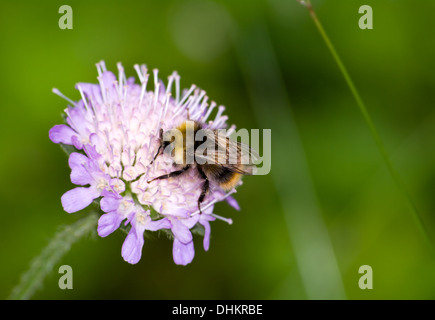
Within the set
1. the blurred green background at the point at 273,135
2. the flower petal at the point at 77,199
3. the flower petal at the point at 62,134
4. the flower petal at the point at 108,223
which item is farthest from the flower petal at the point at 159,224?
the blurred green background at the point at 273,135

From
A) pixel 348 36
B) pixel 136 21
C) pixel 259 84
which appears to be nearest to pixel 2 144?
pixel 136 21

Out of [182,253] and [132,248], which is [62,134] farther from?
[182,253]

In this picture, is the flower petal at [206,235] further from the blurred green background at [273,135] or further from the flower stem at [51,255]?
the blurred green background at [273,135]

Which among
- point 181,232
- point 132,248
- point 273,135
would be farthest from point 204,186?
point 273,135

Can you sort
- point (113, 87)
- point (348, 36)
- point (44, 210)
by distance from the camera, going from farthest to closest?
point (348, 36) → point (44, 210) → point (113, 87)

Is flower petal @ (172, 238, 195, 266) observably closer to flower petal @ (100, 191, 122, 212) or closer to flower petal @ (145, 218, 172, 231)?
flower petal @ (145, 218, 172, 231)

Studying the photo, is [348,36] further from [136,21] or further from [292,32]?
[136,21]
